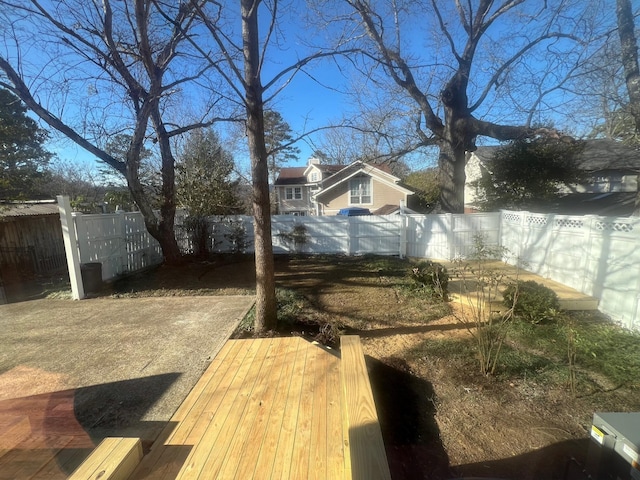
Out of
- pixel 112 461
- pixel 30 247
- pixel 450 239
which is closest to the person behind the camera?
pixel 112 461

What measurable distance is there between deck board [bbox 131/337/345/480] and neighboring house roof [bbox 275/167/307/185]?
23.6 metres

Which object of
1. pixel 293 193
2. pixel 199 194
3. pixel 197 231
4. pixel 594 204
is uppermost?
pixel 293 193

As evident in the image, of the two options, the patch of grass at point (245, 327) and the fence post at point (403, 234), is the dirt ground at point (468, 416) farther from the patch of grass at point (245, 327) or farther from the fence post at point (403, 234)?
the fence post at point (403, 234)

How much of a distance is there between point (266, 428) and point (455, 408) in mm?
1702

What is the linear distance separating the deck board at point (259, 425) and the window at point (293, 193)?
25.1 meters

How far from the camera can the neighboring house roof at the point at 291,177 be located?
27294 millimetres

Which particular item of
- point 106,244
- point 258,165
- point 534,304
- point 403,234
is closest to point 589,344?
point 534,304

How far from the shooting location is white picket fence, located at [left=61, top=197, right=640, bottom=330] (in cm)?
434

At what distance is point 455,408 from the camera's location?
8.89 feet

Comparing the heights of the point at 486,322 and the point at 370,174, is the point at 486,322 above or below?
below

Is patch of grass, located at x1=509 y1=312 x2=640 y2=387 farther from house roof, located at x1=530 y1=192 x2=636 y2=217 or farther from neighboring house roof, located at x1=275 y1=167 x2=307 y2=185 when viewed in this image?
neighboring house roof, located at x1=275 y1=167 x2=307 y2=185

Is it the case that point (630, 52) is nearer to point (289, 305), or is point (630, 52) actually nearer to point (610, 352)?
point (610, 352)

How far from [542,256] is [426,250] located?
335 cm

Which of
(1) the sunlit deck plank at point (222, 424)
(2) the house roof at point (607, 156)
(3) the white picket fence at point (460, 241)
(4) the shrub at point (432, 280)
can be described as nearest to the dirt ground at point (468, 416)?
(1) the sunlit deck plank at point (222, 424)
